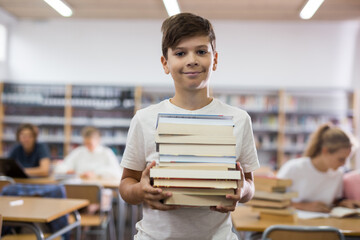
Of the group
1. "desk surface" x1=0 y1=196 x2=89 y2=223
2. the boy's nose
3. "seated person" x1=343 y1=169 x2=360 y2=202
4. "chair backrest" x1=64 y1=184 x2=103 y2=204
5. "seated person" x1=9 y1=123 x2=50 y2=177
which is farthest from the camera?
"seated person" x1=9 y1=123 x2=50 y2=177

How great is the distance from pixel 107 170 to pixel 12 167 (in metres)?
1.31

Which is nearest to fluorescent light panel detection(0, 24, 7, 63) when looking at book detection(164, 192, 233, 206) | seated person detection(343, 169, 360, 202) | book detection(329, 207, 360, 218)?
seated person detection(343, 169, 360, 202)

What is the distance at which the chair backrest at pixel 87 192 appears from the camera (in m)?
3.57

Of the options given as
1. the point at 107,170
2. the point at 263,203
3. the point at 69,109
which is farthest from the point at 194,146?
the point at 69,109

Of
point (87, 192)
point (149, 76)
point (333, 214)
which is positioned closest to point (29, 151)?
point (87, 192)

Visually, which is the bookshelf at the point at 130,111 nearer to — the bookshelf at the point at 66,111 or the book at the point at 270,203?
the bookshelf at the point at 66,111

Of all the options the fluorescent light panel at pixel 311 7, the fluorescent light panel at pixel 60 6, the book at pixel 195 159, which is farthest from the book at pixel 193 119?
the fluorescent light panel at pixel 60 6

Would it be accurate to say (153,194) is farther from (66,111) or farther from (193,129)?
(66,111)

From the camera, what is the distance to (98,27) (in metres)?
7.55

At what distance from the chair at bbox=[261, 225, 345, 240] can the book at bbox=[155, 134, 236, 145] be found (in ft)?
3.69

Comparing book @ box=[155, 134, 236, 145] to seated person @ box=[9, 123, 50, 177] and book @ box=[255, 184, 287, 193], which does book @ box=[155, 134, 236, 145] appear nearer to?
book @ box=[255, 184, 287, 193]

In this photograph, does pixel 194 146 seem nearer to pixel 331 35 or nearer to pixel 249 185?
pixel 249 185

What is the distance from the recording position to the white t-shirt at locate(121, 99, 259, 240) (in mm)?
1161

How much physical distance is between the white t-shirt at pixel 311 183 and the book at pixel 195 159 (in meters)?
2.06
